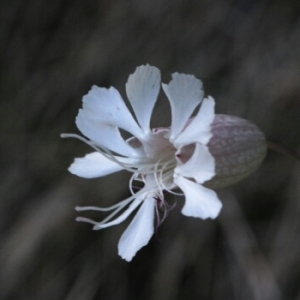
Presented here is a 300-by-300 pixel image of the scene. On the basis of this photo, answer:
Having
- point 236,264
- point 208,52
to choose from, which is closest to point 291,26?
point 208,52

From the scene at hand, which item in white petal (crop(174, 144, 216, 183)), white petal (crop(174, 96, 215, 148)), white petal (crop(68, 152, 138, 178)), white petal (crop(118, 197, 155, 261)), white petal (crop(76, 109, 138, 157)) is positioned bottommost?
white petal (crop(118, 197, 155, 261))

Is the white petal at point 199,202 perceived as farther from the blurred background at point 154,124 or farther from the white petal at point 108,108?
the blurred background at point 154,124

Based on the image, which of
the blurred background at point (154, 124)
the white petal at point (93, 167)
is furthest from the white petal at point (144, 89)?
the blurred background at point (154, 124)

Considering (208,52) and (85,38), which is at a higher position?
(85,38)

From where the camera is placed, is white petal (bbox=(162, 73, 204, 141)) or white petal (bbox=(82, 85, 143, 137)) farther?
white petal (bbox=(82, 85, 143, 137))

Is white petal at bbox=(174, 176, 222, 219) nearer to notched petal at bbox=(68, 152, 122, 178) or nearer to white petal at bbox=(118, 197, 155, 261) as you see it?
white petal at bbox=(118, 197, 155, 261)

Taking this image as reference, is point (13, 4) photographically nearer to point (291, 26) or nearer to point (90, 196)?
point (90, 196)

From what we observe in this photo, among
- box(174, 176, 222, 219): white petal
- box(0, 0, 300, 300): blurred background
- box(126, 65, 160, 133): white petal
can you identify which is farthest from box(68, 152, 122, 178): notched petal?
box(0, 0, 300, 300): blurred background
